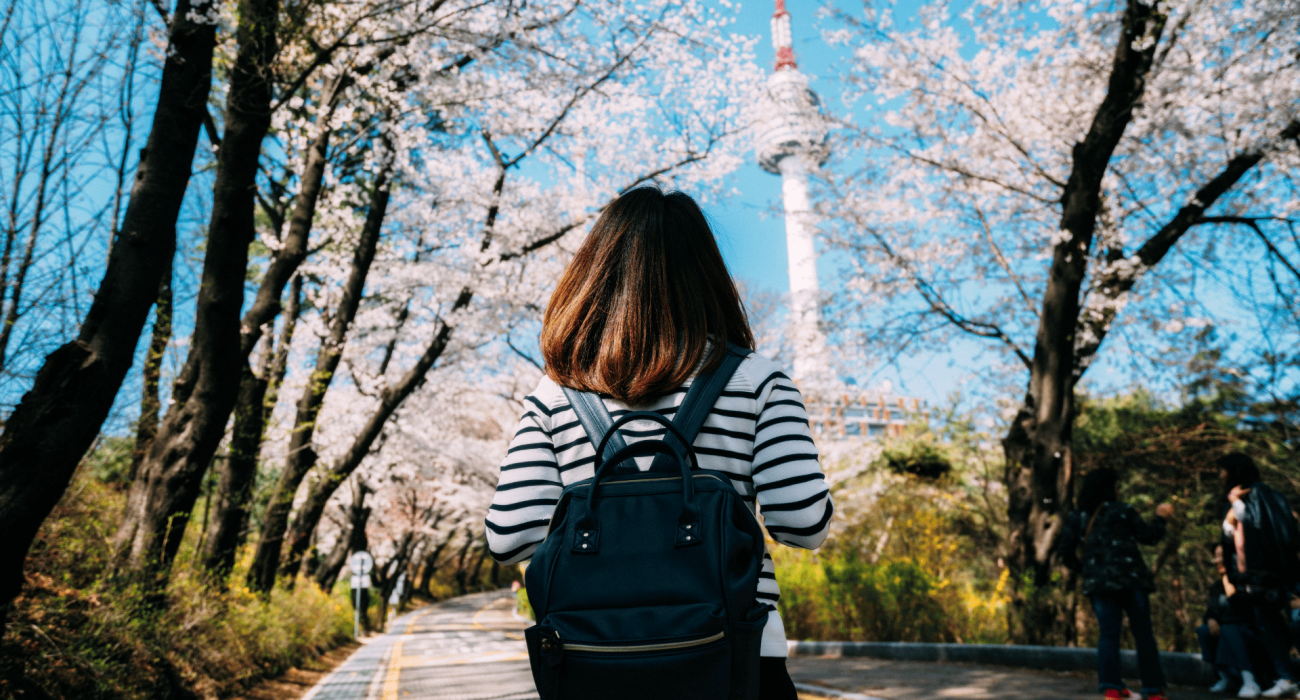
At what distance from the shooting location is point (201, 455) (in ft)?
18.8

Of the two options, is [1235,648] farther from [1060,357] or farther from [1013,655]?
[1060,357]

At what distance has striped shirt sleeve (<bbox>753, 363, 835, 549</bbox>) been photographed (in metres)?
1.36

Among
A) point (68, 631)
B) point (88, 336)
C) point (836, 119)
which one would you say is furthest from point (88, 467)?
point (836, 119)

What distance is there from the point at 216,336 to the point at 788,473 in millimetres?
5392

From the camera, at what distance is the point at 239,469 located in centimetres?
824

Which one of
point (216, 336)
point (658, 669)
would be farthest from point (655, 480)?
point (216, 336)

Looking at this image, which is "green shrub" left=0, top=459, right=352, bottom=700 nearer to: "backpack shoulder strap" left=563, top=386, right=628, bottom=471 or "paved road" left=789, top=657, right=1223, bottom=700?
"backpack shoulder strap" left=563, top=386, right=628, bottom=471

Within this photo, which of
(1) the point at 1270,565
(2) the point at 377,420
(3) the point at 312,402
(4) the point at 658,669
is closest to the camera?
(4) the point at 658,669

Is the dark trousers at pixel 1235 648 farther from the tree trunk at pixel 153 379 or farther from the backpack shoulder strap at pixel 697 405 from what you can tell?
the tree trunk at pixel 153 379

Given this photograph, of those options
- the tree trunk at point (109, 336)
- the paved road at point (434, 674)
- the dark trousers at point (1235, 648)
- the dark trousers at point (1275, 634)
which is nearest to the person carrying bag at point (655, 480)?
the tree trunk at point (109, 336)

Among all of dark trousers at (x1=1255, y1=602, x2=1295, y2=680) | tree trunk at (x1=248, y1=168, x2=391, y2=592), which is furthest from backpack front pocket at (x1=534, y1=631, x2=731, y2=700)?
tree trunk at (x1=248, y1=168, x2=391, y2=592)

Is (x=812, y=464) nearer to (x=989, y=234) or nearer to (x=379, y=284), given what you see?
(x=989, y=234)

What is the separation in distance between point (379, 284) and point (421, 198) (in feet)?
7.84

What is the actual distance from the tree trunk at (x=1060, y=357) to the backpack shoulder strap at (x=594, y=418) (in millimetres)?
7734
